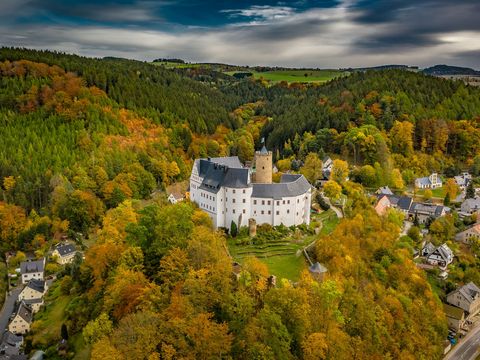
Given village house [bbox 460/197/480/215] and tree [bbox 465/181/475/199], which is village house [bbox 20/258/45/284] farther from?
tree [bbox 465/181/475/199]

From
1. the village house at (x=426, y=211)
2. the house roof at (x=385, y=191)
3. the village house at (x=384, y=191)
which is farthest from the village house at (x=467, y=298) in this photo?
the house roof at (x=385, y=191)

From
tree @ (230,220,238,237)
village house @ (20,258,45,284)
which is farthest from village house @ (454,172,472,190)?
village house @ (20,258,45,284)

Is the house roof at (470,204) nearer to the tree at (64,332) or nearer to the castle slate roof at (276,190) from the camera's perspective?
the castle slate roof at (276,190)

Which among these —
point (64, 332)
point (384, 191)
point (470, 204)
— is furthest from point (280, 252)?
point (470, 204)

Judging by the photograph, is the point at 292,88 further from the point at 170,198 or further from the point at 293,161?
the point at 170,198

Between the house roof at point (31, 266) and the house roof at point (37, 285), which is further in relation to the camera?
the house roof at point (31, 266)

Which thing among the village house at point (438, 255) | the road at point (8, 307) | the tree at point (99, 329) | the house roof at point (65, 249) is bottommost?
the road at point (8, 307)
